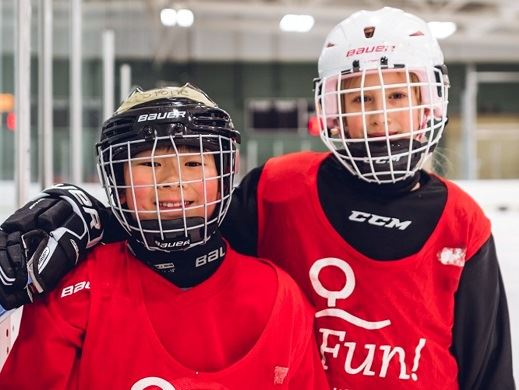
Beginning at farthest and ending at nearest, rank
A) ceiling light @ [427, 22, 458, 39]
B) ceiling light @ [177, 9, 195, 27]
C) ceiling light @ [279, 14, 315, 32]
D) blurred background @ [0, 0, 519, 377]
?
ceiling light @ [279, 14, 315, 32], ceiling light @ [427, 22, 458, 39], ceiling light @ [177, 9, 195, 27], blurred background @ [0, 0, 519, 377]

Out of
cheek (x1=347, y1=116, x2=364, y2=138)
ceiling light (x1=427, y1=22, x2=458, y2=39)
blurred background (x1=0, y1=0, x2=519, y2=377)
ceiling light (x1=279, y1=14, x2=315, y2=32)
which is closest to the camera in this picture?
cheek (x1=347, y1=116, x2=364, y2=138)

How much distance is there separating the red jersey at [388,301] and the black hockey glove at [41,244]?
0.40 metres

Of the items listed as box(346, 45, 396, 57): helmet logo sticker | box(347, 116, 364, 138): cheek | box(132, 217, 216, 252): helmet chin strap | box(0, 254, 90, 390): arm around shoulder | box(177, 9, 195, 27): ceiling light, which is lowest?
box(0, 254, 90, 390): arm around shoulder

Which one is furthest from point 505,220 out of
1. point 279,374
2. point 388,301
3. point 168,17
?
point 168,17

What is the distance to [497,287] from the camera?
1047 mm

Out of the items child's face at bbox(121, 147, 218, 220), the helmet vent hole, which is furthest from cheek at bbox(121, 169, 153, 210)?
the helmet vent hole

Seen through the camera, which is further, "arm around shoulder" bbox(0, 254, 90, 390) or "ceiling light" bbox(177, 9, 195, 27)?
"ceiling light" bbox(177, 9, 195, 27)

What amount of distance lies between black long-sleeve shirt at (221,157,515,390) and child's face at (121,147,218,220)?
0.22 metres

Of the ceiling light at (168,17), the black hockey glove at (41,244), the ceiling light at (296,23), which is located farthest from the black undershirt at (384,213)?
the ceiling light at (296,23)

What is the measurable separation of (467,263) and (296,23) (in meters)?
7.10

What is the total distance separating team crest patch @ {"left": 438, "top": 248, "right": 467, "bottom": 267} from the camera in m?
1.02

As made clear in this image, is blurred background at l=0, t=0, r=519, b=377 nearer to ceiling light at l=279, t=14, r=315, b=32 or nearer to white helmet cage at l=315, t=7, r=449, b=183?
ceiling light at l=279, t=14, r=315, b=32

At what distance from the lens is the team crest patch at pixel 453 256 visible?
3.33 feet

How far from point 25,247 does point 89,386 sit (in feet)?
0.71
